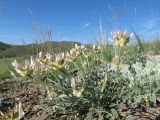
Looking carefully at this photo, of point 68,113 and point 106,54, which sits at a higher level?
point 106,54

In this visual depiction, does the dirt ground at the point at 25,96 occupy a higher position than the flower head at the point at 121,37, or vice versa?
the flower head at the point at 121,37

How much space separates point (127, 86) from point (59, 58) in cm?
77

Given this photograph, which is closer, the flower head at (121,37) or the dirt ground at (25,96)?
the flower head at (121,37)

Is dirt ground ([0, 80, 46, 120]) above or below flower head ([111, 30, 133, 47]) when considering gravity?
below

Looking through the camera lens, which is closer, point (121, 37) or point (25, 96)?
point (121, 37)

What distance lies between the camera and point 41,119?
313 centimetres

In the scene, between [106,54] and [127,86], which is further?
[106,54]

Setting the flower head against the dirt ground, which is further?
the dirt ground

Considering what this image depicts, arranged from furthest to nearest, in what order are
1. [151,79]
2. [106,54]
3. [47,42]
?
1. [47,42]
2. [106,54]
3. [151,79]

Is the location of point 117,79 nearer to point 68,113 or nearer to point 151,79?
point 151,79

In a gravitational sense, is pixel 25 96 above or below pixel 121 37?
below

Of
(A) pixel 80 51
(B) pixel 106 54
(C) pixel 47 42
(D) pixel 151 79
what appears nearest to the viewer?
(D) pixel 151 79

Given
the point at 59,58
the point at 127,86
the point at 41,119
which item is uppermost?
the point at 59,58

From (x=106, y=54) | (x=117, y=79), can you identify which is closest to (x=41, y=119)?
(x=117, y=79)
